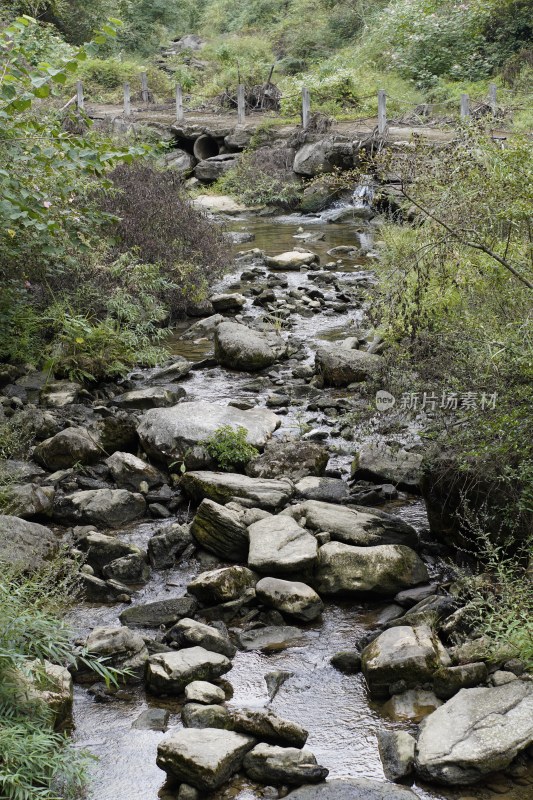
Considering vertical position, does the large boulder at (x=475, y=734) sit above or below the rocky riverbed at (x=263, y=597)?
above

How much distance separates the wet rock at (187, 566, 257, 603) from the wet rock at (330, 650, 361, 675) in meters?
0.83

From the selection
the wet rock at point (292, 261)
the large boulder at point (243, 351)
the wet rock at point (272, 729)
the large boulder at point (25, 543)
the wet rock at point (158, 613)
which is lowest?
the wet rock at point (292, 261)

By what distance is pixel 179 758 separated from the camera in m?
3.86

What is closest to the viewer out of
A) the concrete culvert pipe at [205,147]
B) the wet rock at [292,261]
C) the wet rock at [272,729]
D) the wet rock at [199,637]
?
the wet rock at [272,729]

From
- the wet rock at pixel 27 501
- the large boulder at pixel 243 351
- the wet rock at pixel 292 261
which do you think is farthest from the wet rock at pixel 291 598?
the wet rock at pixel 292 261

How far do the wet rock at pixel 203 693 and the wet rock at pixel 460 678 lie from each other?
1.15 metres

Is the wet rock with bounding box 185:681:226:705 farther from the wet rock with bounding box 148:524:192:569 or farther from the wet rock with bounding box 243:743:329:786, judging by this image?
the wet rock with bounding box 148:524:192:569

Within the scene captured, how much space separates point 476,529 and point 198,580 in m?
1.80

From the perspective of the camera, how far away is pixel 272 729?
4086mm

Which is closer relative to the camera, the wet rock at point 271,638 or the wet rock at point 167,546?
the wet rock at point 271,638

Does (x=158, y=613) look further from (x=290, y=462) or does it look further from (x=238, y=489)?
(x=290, y=462)

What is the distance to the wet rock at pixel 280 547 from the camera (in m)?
5.47

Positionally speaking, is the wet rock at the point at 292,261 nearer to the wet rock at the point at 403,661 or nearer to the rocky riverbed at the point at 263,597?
Result: the rocky riverbed at the point at 263,597

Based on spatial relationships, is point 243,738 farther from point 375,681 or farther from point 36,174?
point 36,174
